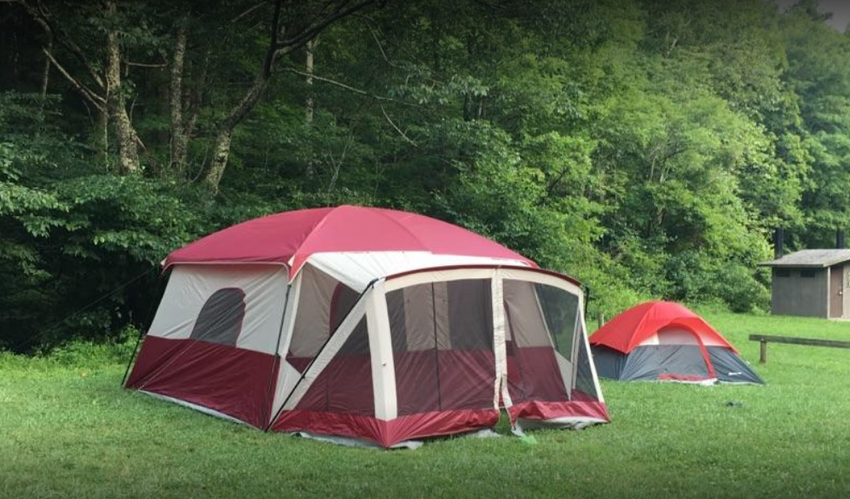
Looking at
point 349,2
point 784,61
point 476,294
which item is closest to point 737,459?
point 476,294

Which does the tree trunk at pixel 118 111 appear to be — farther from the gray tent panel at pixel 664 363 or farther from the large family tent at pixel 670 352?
the gray tent panel at pixel 664 363

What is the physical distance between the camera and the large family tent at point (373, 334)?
683cm

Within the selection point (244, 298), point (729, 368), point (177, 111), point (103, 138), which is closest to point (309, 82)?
point (177, 111)

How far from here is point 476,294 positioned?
7301 mm

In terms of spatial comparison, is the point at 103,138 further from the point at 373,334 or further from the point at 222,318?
the point at 373,334

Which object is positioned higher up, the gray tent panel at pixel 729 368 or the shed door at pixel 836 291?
the shed door at pixel 836 291

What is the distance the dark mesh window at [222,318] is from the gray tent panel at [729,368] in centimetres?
636

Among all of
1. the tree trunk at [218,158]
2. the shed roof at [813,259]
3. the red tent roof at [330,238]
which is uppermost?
the tree trunk at [218,158]

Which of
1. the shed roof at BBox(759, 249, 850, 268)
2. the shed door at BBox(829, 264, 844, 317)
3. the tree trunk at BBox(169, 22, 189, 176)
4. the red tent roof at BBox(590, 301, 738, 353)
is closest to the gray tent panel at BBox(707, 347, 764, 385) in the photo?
the red tent roof at BBox(590, 301, 738, 353)

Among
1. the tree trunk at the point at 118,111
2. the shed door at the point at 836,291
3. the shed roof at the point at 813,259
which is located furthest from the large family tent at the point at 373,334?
the shed door at the point at 836,291

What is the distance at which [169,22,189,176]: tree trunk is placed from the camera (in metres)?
14.7

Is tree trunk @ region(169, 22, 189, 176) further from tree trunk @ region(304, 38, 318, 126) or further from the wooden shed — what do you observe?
the wooden shed

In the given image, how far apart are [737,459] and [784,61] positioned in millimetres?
30692

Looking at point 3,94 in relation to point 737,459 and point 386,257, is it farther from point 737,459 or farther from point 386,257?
point 737,459
